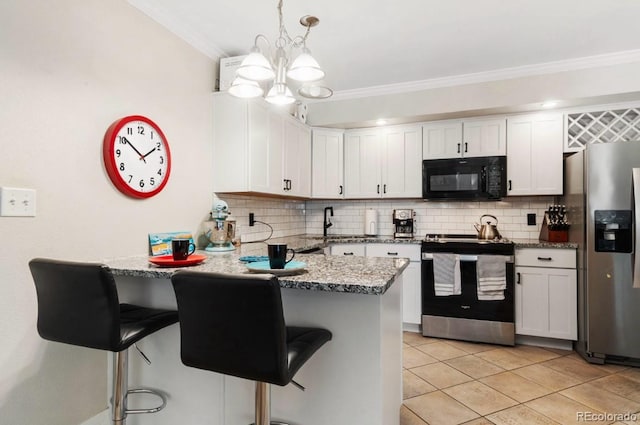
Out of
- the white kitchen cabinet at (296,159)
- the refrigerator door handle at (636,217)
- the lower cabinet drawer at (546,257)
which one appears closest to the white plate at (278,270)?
the white kitchen cabinet at (296,159)

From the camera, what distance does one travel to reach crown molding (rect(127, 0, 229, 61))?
215cm

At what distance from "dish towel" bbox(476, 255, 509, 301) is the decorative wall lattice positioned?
4.11 ft

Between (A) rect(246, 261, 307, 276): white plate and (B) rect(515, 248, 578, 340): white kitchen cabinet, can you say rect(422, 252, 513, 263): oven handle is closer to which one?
(B) rect(515, 248, 578, 340): white kitchen cabinet

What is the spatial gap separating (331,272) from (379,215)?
284 cm

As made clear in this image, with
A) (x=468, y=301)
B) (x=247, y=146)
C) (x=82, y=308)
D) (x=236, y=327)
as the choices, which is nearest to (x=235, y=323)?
(x=236, y=327)

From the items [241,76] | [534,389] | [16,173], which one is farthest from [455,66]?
[16,173]

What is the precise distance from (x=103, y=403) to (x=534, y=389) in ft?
8.64

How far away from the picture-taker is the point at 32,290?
5.22 ft

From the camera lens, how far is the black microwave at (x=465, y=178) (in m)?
3.40

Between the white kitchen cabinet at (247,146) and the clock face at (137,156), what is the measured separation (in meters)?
0.54

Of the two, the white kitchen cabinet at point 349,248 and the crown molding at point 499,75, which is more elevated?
the crown molding at point 499,75

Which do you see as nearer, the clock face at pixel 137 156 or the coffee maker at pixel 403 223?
the clock face at pixel 137 156

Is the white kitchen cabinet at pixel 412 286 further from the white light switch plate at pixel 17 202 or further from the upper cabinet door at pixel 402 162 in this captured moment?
the white light switch plate at pixel 17 202

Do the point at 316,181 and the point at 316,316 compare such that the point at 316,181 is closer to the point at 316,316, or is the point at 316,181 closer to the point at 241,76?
the point at 241,76
